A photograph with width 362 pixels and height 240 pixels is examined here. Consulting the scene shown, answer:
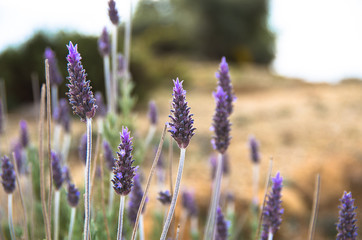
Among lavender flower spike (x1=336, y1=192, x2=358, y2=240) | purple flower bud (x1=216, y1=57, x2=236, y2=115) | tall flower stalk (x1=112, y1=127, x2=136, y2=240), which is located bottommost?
lavender flower spike (x1=336, y1=192, x2=358, y2=240)

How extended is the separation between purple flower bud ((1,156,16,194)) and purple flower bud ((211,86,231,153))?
0.69m

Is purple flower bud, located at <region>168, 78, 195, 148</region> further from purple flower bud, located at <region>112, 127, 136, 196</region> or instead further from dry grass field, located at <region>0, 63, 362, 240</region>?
dry grass field, located at <region>0, 63, 362, 240</region>

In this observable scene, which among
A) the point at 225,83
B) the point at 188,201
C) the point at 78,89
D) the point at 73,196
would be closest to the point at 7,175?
the point at 73,196

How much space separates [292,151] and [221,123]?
4.29 m

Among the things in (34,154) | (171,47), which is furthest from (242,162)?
(171,47)

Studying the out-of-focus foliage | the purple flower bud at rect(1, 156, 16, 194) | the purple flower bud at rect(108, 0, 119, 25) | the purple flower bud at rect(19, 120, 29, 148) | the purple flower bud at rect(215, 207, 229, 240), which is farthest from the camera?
the out-of-focus foliage

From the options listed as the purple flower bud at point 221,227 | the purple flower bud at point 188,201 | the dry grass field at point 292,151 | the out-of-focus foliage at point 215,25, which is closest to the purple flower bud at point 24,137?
the dry grass field at point 292,151

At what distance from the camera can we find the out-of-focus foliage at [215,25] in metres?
17.6

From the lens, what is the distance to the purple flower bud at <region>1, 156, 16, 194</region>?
1.32m

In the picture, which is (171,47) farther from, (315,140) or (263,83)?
(315,140)

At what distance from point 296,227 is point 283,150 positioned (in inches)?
71.0

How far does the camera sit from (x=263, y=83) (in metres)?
12.4

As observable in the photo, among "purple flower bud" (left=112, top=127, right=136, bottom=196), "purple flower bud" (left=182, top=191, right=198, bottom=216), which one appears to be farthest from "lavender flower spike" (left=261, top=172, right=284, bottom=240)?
"purple flower bud" (left=182, top=191, right=198, bottom=216)

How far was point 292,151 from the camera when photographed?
5.32 meters
